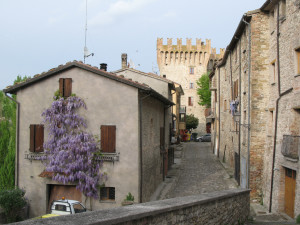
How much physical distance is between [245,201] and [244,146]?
6.88 m

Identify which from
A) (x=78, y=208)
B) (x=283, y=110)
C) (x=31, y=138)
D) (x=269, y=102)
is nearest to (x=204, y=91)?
(x=269, y=102)

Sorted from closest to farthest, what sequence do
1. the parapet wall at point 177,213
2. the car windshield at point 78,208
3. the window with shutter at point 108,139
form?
1. the parapet wall at point 177,213
2. the car windshield at point 78,208
3. the window with shutter at point 108,139

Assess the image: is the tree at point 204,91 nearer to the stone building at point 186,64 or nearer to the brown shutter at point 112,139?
the stone building at point 186,64

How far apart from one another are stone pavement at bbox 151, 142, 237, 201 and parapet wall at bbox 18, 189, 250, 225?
7.10 metres

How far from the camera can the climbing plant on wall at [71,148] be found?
14523mm

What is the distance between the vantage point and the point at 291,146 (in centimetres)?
1231

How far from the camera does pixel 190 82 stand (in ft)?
198

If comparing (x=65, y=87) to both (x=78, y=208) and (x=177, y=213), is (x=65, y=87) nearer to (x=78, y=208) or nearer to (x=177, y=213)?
(x=78, y=208)

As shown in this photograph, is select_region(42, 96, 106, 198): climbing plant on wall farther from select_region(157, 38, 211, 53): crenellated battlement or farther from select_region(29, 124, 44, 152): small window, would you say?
select_region(157, 38, 211, 53): crenellated battlement

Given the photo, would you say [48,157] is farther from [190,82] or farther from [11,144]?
[190,82]

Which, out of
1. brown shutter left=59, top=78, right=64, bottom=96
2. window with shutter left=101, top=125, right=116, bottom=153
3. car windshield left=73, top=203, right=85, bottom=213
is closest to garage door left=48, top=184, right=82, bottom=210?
car windshield left=73, top=203, right=85, bottom=213

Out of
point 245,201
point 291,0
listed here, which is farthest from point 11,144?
point 291,0

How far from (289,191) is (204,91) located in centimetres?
4552

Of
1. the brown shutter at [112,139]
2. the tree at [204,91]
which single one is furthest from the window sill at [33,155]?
the tree at [204,91]
